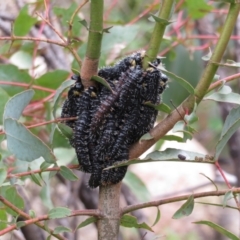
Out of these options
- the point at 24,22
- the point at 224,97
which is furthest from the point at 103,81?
the point at 24,22

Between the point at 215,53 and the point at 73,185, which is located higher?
the point at 215,53

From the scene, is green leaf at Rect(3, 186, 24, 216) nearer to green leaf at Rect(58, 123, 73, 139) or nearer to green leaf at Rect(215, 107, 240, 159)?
green leaf at Rect(58, 123, 73, 139)

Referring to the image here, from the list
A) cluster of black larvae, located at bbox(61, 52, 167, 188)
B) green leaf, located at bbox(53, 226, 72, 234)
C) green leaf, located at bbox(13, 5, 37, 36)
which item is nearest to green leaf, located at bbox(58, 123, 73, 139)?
cluster of black larvae, located at bbox(61, 52, 167, 188)

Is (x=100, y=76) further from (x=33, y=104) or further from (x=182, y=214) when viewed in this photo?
(x=33, y=104)

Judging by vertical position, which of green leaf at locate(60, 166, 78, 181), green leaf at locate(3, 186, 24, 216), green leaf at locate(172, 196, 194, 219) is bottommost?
green leaf at locate(3, 186, 24, 216)

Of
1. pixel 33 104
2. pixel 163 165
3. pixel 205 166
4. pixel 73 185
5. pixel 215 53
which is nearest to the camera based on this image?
pixel 215 53

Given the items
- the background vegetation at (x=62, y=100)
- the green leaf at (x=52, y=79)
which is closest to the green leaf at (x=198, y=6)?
the background vegetation at (x=62, y=100)

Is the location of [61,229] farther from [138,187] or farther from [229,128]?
[138,187]

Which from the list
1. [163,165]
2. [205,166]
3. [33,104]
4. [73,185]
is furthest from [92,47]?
[163,165]
